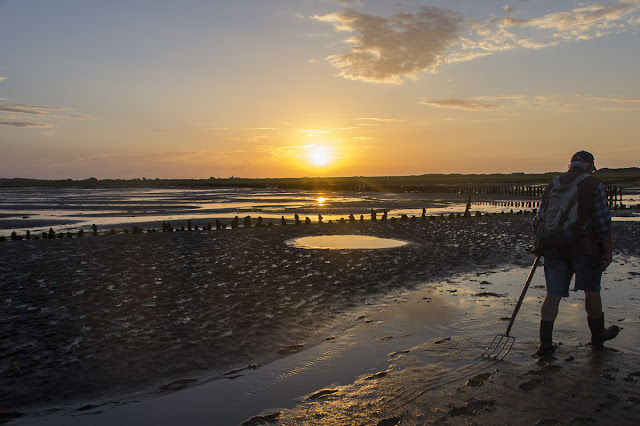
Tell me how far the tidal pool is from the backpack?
10335 mm

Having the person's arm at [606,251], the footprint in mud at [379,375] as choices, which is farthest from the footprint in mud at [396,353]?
the person's arm at [606,251]

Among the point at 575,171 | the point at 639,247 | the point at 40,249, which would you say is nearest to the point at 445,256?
the point at 639,247

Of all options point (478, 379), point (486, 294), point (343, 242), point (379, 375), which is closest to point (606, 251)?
point (478, 379)

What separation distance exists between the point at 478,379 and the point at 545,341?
1239mm

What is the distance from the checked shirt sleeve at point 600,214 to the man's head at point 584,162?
32cm

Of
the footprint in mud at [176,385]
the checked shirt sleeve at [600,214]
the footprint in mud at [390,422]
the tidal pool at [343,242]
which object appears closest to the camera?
the footprint in mud at [390,422]

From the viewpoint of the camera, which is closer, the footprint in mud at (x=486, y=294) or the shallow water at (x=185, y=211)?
the footprint in mud at (x=486, y=294)

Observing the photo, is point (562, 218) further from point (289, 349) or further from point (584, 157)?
point (289, 349)

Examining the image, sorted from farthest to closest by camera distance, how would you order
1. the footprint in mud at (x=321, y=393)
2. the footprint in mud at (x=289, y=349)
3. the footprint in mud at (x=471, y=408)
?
1. the footprint in mud at (x=289, y=349)
2. the footprint in mud at (x=321, y=393)
3. the footprint in mud at (x=471, y=408)

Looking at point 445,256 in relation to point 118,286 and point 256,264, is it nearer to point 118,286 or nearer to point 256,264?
point 256,264

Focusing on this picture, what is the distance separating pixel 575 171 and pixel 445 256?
8285 mm

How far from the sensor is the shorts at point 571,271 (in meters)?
5.42

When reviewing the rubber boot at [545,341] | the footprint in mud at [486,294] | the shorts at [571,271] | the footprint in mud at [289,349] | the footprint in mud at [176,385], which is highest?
the shorts at [571,271]

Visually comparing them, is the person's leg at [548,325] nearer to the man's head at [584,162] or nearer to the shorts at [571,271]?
the shorts at [571,271]
